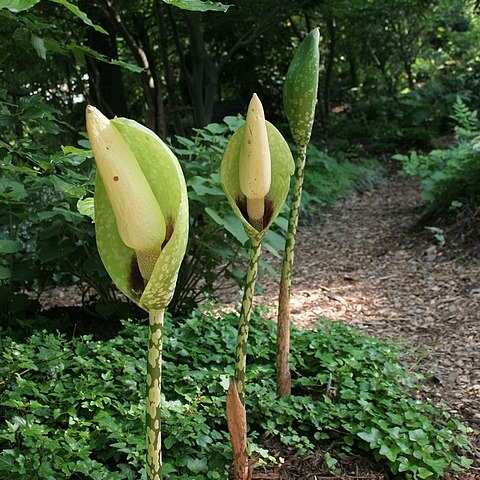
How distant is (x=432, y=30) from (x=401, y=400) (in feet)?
44.7

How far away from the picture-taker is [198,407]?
216 cm

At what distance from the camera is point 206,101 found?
23.9 feet

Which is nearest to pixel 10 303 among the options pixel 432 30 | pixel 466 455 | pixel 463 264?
pixel 466 455

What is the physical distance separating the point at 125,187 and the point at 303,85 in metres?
1.17

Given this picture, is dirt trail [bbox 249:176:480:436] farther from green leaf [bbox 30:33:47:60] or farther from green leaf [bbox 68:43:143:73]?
green leaf [bbox 30:33:47:60]

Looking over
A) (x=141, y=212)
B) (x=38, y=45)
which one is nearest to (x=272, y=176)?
(x=141, y=212)

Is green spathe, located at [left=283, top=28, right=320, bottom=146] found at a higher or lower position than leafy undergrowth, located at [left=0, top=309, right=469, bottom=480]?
higher

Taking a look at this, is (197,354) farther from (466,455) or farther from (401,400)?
(466,455)

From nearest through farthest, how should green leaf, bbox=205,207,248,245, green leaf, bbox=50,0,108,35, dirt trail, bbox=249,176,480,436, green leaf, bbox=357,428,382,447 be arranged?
1. green leaf, bbox=50,0,108,35
2. green leaf, bbox=357,428,382,447
3. green leaf, bbox=205,207,248,245
4. dirt trail, bbox=249,176,480,436

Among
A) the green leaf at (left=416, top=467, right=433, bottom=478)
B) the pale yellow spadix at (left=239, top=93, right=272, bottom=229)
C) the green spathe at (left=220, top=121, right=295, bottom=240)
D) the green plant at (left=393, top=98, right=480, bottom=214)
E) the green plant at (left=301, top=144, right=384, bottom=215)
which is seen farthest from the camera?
the green plant at (left=301, top=144, right=384, bottom=215)

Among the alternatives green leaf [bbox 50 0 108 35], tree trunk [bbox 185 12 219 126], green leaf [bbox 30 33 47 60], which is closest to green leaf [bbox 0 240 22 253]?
green leaf [bbox 30 33 47 60]

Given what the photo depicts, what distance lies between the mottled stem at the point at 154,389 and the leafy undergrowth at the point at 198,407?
431mm

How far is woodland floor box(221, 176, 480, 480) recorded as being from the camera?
3.03 metres

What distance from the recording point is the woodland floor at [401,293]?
119 inches
